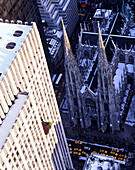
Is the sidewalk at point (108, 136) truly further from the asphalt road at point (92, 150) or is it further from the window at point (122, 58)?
the window at point (122, 58)

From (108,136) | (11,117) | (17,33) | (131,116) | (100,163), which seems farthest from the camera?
(131,116)

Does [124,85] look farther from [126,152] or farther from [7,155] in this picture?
[7,155]

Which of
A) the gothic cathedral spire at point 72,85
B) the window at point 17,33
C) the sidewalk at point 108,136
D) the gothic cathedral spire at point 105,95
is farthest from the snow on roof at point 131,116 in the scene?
the window at point 17,33

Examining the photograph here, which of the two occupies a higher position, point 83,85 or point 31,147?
point 83,85

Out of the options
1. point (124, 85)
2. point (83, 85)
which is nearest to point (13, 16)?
point (83, 85)

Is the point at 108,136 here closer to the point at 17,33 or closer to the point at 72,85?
the point at 72,85

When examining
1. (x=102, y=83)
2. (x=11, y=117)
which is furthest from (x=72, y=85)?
(x=11, y=117)

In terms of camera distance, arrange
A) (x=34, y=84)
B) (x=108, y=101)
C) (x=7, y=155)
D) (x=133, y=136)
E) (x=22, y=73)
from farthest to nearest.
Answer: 1. (x=133, y=136)
2. (x=108, y=101)
3. (x=34, y=84)
4. (x=22, y=73)
5. (x=7, y=155)
